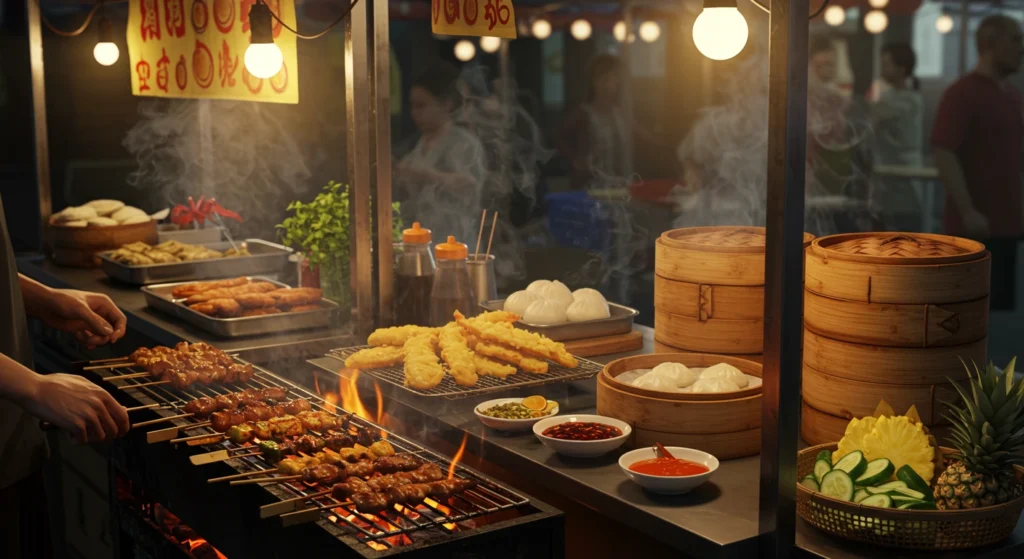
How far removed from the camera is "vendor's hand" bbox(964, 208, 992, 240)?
6474 millimetres

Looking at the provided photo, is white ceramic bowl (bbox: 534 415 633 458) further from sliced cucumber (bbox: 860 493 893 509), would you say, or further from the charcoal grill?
sliced cucumber (bbox: 860 493 893 509)

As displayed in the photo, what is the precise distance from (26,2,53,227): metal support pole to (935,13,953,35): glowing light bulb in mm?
10697

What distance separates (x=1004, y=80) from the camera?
6.71 metres

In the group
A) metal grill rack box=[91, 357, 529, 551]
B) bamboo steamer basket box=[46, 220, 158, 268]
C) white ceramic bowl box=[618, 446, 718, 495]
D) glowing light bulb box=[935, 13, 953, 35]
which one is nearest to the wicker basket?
white ceramic bowl box=[618, 446, 718, 495]

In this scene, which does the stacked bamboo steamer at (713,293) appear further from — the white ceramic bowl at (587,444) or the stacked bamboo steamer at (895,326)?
the white ceramic bowl at (587,444)

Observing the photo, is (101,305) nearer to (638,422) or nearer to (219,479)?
(219,479)

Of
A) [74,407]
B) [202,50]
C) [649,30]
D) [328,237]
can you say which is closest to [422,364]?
[74,407]

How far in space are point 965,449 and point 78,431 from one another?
2031mm

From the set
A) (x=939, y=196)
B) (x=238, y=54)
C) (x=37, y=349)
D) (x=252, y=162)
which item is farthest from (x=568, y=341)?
(x=939, y=196)

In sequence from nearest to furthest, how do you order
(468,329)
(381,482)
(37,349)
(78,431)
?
(381,482) < (78,431) < (468,329) < (37,349)

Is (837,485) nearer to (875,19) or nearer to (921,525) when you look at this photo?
(921,525)

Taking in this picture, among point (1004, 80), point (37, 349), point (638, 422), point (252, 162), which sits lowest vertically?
point (37, 349)

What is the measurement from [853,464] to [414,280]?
220 centimetres

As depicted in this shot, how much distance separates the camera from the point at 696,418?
252 cm
